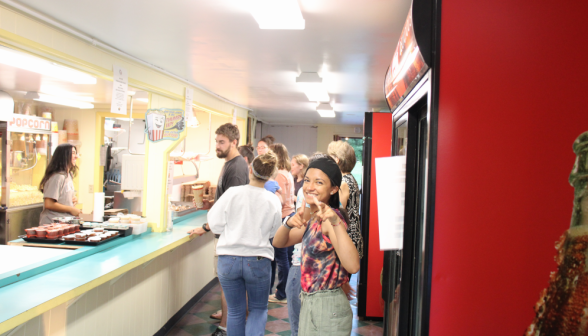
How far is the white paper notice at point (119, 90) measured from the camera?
3.24 m

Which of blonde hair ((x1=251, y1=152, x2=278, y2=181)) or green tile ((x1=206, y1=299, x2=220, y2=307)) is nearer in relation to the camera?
blonde hair ((x1=251, y1=152, x2=278, y2=181))

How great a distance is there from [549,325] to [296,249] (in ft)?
7.05

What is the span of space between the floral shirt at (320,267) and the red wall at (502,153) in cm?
79

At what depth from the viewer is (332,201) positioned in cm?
205

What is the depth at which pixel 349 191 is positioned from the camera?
9.78ft

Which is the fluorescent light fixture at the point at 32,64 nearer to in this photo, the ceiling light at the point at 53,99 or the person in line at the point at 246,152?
the person in line at the point at 246,152

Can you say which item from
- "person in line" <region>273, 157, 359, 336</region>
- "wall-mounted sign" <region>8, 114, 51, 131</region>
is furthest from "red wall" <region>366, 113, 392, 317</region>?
"wall-mounted sign" <region>8, 114, 51, 131</region>

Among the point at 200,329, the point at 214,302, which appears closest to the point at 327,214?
the point at 200,329

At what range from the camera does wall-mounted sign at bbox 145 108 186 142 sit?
→ 13.6 ft

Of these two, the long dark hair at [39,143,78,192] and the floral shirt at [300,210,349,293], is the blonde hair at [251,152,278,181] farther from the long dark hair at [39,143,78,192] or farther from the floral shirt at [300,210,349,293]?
the long dark hair at [39,143,78,192]

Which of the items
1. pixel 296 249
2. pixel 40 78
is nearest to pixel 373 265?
pixel 296 249

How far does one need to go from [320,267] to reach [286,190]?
9.34 feet

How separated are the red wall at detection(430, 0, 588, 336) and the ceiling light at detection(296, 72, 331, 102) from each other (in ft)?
9.81

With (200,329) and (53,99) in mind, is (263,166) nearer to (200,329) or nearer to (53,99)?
(200,329)
